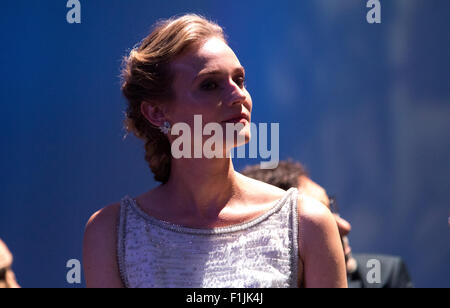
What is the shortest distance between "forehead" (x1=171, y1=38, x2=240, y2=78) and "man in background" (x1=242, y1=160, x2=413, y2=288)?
90 cm

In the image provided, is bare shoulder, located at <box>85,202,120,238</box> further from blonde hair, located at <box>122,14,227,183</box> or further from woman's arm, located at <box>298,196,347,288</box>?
woman's arm, located at <box>298,196,347,288</box>

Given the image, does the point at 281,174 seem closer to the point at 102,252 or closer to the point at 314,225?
the point at 314,225

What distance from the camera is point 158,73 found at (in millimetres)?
1843

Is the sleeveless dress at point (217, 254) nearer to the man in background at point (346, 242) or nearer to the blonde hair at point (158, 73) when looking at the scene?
the blonde hair at point (158, 73)

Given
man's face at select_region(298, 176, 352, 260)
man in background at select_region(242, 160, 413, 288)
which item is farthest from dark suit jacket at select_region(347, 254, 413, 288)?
man's face at select_region(298, 176, 352, 260)

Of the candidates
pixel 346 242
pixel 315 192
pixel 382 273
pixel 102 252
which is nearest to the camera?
pixel 102 252

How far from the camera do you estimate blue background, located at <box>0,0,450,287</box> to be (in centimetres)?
267

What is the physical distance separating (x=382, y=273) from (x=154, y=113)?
1673 mm

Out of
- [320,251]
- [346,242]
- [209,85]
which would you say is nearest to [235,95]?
[209,85]

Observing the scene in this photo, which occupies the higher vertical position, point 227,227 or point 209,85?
point 209,85

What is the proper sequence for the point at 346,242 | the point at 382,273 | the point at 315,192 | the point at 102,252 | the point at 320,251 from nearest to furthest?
the point at 320,251, the point at 102,252, the point at 315,192, the point at 346,242, the point at 382,273

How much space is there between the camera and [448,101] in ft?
9.71
